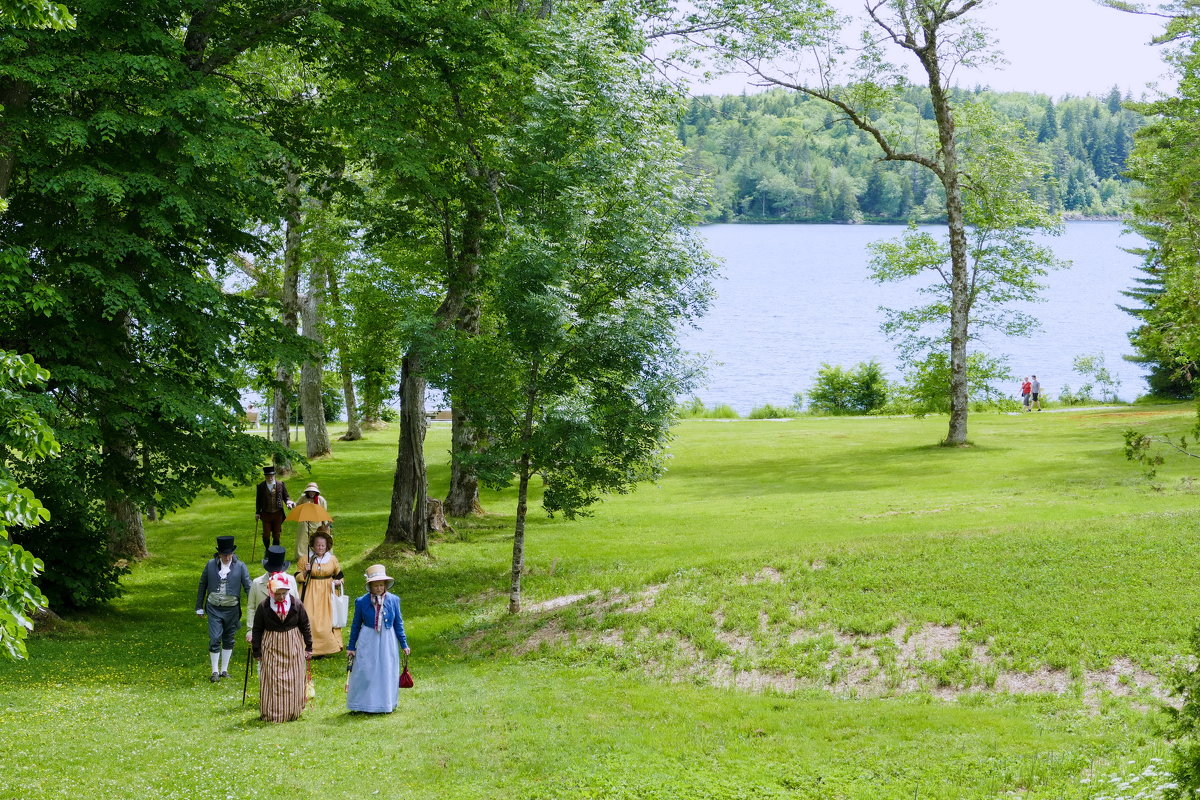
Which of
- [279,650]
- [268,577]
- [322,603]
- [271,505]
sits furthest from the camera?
[271,505]

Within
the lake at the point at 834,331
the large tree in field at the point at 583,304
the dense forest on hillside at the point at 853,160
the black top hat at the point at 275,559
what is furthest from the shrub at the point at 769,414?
the dense forest on hillside at the point at 853,160

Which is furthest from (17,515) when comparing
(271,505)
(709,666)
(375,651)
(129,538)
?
(129,538)

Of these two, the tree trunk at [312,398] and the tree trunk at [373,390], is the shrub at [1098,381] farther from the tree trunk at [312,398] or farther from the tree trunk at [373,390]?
the tree trunk at [312,398]

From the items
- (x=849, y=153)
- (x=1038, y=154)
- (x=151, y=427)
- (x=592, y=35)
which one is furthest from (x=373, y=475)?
(x=849, y=153)

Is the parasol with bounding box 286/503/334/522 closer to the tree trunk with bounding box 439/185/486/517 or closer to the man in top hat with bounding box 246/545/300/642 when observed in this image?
the tree trunk with bounding box 439/185/486/517

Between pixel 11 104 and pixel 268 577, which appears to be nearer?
pixel 268 577

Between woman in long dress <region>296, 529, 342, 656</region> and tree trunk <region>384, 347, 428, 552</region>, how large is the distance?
7.32 meters

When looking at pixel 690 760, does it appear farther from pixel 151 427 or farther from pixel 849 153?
pixel 849 153

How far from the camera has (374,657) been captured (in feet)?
41.8

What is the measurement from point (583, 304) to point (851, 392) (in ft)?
143

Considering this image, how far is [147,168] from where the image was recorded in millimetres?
17344

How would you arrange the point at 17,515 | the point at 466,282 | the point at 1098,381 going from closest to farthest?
the point at 17,515, the point at 466,282, the point at 1098,381

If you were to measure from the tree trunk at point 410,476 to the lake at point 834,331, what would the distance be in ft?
101

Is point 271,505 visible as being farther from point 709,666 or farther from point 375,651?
point 709,666
